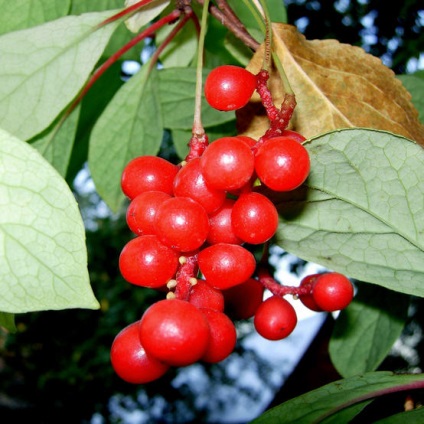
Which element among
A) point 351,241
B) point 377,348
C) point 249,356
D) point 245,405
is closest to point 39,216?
point 351,241

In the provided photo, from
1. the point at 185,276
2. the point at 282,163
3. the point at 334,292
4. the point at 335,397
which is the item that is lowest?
the point at 335,397

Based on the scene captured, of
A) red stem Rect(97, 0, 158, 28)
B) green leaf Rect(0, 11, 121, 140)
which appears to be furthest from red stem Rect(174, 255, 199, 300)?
red stem Rect(97, 0, 158, 28)

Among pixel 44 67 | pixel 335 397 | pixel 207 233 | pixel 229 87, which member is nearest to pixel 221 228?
pixel 207 233

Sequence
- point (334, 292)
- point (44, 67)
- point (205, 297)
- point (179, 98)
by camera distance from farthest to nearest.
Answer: point (179, 98), point (44, 67), point (334, 292), point (205, 297)

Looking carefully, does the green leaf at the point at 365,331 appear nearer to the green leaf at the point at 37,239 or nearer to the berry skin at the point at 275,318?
the berry skin at the point at 275,318

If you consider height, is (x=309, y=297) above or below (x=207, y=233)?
below

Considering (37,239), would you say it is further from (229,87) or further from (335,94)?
(335,94)

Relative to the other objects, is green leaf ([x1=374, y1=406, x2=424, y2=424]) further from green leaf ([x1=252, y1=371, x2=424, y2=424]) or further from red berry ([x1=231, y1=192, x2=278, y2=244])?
red berry ([x1=231, y1=192, x2=278, y2=244])

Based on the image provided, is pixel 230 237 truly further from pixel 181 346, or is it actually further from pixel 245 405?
pixel 245 405
